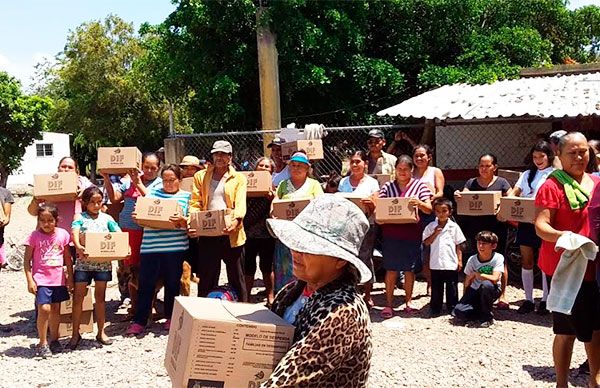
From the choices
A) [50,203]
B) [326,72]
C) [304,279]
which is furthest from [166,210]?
[326,72]

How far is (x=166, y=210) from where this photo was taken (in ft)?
21.9

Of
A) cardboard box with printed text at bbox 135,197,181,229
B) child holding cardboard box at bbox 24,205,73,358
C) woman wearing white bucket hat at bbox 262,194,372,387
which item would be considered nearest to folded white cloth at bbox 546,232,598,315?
woman wearing white bucket hat at bbox 262,194,372,387

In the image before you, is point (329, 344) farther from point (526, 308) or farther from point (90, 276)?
point (526, 308)

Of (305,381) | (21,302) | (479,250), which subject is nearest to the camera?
(305,381)

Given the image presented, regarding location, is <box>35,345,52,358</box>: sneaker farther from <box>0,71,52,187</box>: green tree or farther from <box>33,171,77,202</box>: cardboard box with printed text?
<box>0,71,52,187</box>: green tree

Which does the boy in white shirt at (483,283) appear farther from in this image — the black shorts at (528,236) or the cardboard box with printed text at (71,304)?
the cardboard box with printed text at (71,304)

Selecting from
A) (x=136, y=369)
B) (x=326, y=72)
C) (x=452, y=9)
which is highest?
(x=452, y=9)

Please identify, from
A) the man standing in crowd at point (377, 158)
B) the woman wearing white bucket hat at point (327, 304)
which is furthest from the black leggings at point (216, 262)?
the woman wearing white bucket hat at point (327, 304)

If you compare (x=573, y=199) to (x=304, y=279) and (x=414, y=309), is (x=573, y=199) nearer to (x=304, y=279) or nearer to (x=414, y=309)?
(x=304, y=279)

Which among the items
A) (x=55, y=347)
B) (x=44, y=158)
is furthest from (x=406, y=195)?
(x=44, y=158)

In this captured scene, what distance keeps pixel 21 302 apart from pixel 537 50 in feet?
39.3

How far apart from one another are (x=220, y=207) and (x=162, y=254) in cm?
81

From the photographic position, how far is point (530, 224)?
7.15m

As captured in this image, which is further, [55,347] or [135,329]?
[135,329]
